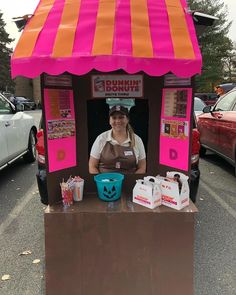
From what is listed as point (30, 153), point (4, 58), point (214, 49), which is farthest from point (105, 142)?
point (4, 58)

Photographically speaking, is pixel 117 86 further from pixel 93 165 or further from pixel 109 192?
pixel 109 192

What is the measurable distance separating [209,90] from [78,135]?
1467 inches

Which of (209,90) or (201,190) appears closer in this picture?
(201,190)

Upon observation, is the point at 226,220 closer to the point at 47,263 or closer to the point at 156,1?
the point at 47,263

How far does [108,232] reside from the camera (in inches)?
104

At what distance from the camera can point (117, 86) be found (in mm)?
2955

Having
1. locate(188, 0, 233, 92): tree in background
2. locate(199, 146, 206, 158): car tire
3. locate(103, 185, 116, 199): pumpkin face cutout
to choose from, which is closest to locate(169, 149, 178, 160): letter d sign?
locate(103, 185, 116, 199): pumpkin face cutout

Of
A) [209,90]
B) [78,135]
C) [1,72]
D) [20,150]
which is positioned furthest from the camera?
[1,72]

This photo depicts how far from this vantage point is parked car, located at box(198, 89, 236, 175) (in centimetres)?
620

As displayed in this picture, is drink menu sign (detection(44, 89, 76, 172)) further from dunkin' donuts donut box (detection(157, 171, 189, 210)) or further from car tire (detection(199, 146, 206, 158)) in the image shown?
car tire (detection(199, 146, 206, 158))

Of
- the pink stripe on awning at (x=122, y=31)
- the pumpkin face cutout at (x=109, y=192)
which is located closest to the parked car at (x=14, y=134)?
the pumpkin face cutout at (x=109, y=192)

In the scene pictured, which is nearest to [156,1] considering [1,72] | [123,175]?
[123,175]

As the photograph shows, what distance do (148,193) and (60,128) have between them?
2.94 feet

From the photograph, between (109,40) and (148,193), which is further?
(148,193)
